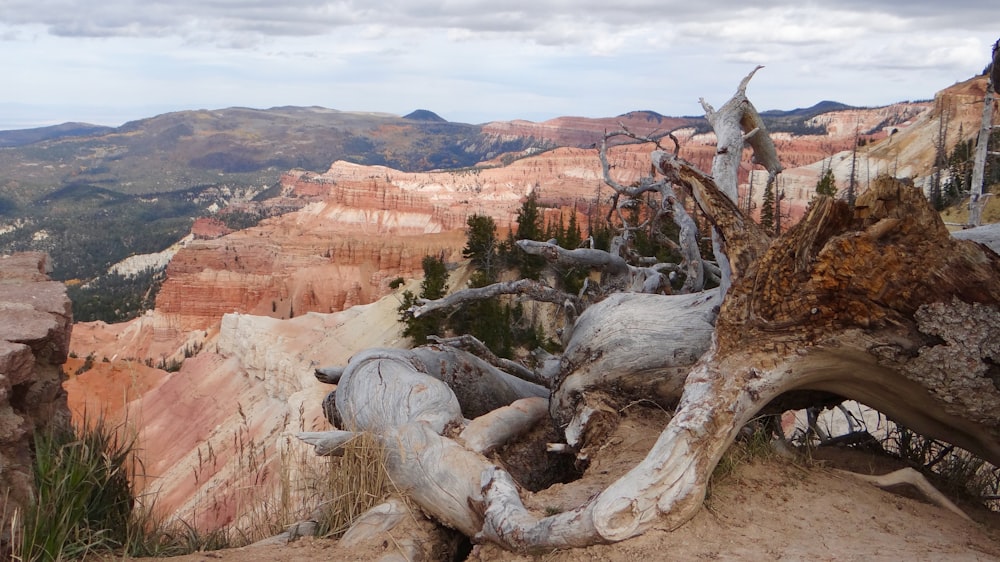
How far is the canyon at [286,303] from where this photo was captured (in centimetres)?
1798

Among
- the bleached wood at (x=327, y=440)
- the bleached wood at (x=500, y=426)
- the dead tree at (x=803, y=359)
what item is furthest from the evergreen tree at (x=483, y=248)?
the dead tree at (x=803, y=359)

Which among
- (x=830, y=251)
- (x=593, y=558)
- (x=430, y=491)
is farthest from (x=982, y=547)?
(x=430, y=491)

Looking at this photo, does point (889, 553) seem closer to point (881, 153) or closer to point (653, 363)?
point (653, 363)

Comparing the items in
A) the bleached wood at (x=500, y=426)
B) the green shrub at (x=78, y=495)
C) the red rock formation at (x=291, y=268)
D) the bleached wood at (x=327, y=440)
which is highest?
the green shrub at (x=78, y=495)

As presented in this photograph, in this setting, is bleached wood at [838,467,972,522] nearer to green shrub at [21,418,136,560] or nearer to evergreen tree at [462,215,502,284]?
green shrub at [21,418,136,560]

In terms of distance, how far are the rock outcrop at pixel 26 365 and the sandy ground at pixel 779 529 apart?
99 cm

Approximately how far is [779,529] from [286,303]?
66.9 m

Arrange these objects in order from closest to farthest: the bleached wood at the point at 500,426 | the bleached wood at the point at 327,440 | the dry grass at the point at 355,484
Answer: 1. the dry grass at the point at 355,484
2. the bleached wood at the point at 327,440
3. the bleached wood at the point at 500,426

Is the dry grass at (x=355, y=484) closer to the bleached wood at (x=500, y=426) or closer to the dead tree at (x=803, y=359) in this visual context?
the dead tree at (x=803, y=359)

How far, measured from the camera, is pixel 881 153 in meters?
79.3

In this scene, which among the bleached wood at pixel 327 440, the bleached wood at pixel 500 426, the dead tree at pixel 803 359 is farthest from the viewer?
the bleached wood at pixel 500 426

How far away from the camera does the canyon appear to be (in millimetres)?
17984

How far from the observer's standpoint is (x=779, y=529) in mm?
3891

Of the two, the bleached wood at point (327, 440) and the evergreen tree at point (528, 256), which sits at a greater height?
the bleached wood at point (327, 440)
